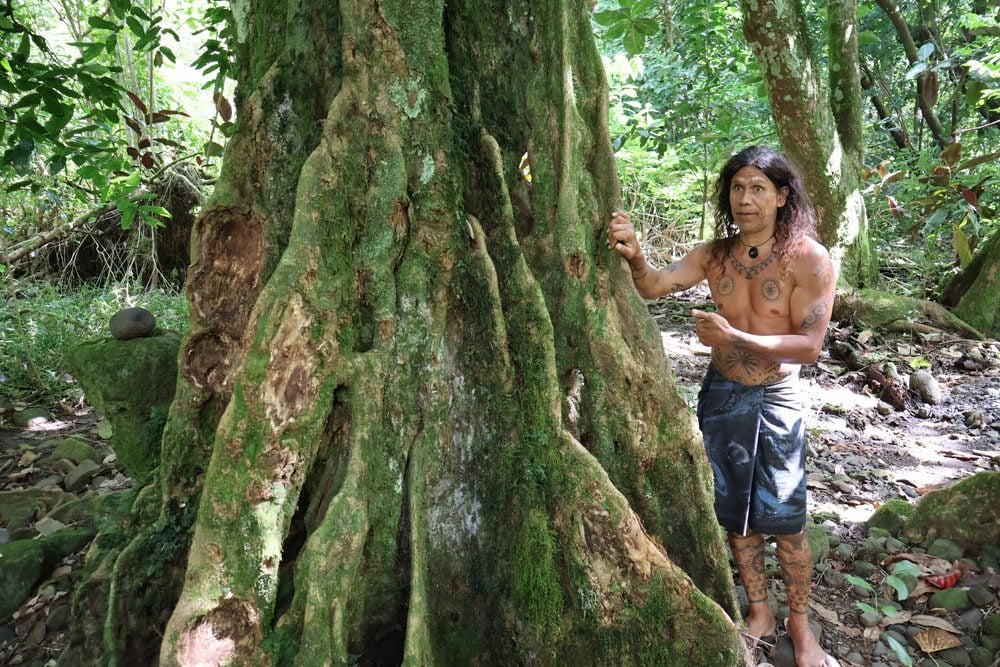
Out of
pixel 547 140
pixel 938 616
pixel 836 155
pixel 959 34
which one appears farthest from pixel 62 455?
pixel 959 34

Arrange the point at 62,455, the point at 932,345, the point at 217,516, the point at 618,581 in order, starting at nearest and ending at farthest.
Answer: the point at 217,516
the point at 618,581
the point at 62,455
the point at 932,345

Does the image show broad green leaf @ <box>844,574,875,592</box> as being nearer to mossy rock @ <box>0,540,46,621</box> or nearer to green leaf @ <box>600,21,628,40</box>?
green leaf @ <box>600,21,628,40</box>

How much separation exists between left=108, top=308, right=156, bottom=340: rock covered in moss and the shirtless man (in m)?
2.47

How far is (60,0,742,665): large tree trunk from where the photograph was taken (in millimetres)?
2197

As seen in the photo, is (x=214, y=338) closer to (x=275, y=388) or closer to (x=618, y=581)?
(x=275, y=388)

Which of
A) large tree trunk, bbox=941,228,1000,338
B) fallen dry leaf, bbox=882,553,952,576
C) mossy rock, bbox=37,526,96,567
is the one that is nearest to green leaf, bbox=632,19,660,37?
fallen dry leaf, bbox=882,553,952,576

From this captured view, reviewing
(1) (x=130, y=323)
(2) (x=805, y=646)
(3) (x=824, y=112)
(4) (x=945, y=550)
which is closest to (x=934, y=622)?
(4) (x=945, y=550)

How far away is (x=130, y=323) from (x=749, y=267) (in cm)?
304

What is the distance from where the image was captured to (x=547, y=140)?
8.89 feet

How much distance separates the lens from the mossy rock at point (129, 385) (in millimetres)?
3408

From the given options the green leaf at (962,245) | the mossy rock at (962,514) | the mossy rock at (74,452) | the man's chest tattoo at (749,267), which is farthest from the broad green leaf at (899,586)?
the green leaf at (962,245)

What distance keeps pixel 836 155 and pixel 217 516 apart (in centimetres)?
693

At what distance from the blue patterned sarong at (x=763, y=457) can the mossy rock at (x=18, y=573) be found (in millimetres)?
3152

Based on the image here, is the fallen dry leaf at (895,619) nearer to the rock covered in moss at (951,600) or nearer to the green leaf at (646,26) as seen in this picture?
the rock covered in moss at (951,600)
